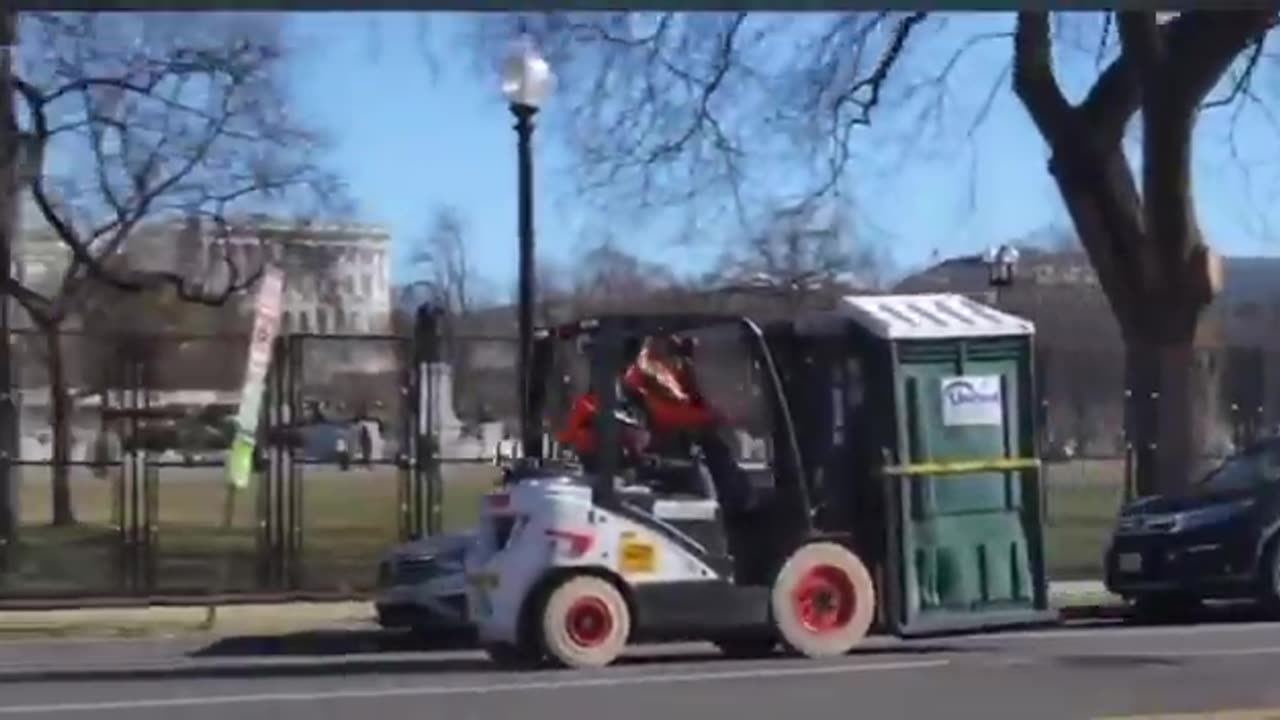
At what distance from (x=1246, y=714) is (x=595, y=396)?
5.28 m

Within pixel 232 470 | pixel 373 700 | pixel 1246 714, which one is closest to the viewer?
pixel 1246 714

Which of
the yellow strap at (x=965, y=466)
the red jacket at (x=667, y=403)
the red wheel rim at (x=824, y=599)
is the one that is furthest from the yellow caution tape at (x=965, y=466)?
the red jacket at (x=667, y=403)

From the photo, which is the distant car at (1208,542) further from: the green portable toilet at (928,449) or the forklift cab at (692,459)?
the forklift cab at (692,459)

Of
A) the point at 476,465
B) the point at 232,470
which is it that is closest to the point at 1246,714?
the point at 232,470

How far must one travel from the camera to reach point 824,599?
1753cm

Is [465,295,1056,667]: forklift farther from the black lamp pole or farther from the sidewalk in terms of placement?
the sidewalk

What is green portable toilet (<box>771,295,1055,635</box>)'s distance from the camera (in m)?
17.9

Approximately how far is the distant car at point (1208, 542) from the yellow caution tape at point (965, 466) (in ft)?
10.5

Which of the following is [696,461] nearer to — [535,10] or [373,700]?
[373,700]


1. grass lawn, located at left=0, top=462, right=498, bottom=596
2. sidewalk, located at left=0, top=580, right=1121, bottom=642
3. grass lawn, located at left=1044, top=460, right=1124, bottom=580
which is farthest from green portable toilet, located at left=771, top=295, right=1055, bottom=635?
grass lawn, located at left=1044, top=460, right=1124, bottom=580

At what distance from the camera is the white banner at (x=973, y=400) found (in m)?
18.0

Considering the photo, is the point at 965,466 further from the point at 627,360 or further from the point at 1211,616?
the point at 1211,616

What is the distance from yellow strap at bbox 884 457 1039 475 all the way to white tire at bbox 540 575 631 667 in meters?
2.22

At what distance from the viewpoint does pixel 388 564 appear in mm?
20234
